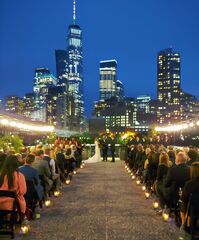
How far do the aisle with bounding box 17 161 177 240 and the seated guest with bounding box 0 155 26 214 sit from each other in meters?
0.79

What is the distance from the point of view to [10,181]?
822cm

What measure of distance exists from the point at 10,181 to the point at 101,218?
2919mm

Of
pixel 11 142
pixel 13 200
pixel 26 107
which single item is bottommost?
pixel 13 200

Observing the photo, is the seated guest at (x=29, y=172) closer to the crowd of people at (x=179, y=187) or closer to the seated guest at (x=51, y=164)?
the crowd of people at (x=179, y=187)

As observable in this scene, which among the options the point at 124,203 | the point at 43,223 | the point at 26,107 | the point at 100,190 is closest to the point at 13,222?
the point at 43,223

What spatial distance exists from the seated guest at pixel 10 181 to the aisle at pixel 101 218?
0.79 meters

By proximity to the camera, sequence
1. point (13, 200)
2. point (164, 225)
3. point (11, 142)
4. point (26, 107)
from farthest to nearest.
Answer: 1. point (26, 107)
2. point (11, 142)
3. point (164, 225)
4. point (13, 200)

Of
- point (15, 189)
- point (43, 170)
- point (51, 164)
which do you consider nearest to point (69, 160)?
point (51, 164)

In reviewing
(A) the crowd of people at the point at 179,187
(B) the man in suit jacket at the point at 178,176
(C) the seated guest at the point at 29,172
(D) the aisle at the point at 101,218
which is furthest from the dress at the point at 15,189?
(B) the man in suit jacket at the point at 178,176

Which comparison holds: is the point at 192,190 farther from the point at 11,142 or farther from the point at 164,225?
the point at 11,142

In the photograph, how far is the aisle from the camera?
344 inches

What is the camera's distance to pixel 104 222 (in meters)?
9.94

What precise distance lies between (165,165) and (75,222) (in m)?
2.56

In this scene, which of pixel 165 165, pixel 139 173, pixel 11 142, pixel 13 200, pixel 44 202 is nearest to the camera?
pixel 13 200
